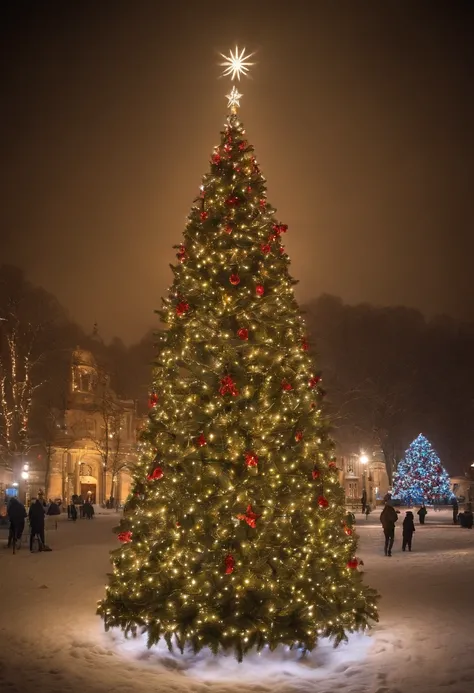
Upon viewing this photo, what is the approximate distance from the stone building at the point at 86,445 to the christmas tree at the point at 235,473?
4648cm

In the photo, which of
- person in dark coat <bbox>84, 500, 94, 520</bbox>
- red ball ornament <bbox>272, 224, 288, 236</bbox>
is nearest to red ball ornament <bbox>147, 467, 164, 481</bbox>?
red ball ornament <bbox>272, 224, 288, 236</bbox>

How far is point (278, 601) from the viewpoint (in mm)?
8797

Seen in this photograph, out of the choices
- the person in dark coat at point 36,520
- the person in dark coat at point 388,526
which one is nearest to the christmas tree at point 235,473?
the person in dark coat at point 388,526

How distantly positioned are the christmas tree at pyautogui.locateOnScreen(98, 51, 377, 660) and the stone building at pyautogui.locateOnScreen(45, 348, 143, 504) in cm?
4648

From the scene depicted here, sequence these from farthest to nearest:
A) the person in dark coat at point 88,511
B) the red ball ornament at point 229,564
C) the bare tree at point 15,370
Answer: the person in dark coat at point 88,511, the bare tree at point 15,370, the red ball ornament at point 229,564

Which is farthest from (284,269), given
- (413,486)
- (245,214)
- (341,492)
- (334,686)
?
(413,486)

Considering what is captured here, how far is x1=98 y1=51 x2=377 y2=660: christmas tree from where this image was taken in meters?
8.87

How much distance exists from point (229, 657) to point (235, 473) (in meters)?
2.21

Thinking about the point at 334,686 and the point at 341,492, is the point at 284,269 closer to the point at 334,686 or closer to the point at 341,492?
the point at 341,492

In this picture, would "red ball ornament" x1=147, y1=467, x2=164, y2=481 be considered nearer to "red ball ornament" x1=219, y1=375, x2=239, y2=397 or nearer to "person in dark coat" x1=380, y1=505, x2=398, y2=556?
"red ball ornament" x1=219, y1=375, x2=239, y2=397

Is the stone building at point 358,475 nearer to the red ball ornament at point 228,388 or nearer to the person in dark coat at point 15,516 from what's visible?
the person in dark coat at point 15,516

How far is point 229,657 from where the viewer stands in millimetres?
8711

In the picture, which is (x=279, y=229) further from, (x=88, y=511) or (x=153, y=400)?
(x=88, y=511)

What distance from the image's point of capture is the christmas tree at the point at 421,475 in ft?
163
